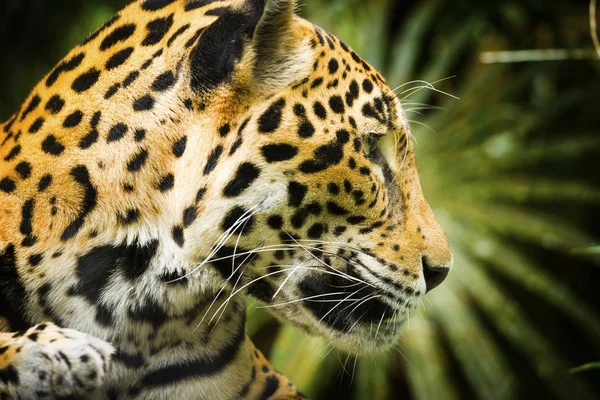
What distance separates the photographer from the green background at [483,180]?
471cm

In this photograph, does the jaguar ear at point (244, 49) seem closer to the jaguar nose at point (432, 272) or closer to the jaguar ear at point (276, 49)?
the jaguar ear at point (276, 49)

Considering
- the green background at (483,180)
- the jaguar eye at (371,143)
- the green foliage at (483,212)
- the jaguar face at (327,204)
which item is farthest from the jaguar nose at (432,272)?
the green foliage at (483,212)

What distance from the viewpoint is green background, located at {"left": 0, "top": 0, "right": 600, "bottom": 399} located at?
4715mm

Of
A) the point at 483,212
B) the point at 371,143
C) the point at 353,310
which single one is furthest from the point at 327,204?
the point at 483,212

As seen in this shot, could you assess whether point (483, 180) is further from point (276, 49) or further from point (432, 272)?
point (276, 49)

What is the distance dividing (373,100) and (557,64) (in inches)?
178

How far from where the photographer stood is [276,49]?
233 cm

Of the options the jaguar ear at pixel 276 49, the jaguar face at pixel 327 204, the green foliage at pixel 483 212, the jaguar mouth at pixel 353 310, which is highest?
the jaguar ear at pixel 276 49

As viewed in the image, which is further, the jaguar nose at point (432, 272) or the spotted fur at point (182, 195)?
the jaguar nose at point (432, 272)

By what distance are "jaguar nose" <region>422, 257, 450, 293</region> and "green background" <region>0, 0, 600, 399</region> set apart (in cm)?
150

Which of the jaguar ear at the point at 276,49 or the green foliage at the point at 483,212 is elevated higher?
the jaguar ear at the point at 276,49

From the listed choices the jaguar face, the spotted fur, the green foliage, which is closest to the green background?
the green foliage

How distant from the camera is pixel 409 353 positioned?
4832mm

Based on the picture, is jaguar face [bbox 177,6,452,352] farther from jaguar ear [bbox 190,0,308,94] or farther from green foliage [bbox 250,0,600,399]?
green foliage [bbox 250,0,600,399]
